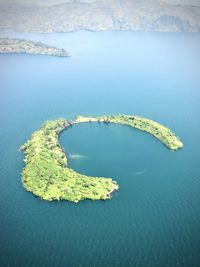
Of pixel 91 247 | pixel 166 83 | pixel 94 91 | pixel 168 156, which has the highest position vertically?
pixel 166 83

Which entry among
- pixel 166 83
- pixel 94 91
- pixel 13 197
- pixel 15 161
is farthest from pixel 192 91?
pixel 13 197

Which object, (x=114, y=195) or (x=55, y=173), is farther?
(x=55, y=173)

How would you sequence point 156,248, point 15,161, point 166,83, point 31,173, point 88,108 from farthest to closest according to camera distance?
point 166,83
point 88,108
point 15,161
point 31,173
point 156,248

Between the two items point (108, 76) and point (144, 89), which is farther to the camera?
point (108, 76)

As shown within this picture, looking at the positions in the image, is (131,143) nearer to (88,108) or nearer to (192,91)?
(88,108)

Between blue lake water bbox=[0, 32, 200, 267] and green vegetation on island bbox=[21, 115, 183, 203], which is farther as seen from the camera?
green vegetation on island bbox=[21, 115, 183, 203]

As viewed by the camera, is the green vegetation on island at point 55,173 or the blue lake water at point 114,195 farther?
the green vegetation on island at point 55,173

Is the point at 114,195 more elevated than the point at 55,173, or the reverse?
the point at 55,173

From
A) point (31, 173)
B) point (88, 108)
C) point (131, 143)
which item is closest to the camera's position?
point (31, 173)
